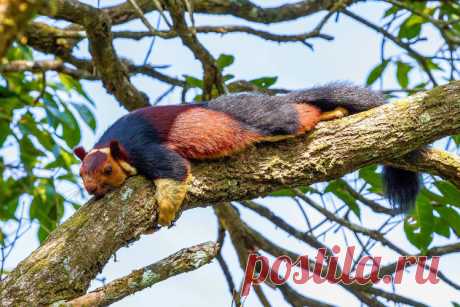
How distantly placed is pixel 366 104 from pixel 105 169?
1584 millimetres

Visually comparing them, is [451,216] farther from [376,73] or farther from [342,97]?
[376,73]

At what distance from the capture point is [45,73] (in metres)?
4.55

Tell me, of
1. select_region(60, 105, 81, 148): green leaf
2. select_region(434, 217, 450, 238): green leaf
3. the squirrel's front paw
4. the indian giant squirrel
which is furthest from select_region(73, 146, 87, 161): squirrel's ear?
select_region(434, 217, 450, 238): green leaf

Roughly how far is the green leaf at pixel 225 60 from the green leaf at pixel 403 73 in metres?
1.46

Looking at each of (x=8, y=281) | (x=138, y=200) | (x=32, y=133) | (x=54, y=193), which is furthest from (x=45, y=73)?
(x=8, y=281)

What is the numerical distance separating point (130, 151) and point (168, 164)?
1.02 ft

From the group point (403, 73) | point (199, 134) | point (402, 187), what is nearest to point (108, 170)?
point (199, 134)

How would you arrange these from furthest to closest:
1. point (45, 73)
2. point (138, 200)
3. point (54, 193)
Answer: point (45, 73) → point (54, 193) → point (138, 200)

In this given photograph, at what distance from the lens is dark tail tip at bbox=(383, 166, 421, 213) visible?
4.36 meters

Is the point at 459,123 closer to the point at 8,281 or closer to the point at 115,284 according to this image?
the point at 115,284

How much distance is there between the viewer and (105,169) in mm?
3674

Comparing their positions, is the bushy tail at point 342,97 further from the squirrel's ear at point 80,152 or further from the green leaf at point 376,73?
the squirrel's ear at point 80,152

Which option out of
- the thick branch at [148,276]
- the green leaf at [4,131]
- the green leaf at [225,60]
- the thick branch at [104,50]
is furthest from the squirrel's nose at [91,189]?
the green leaf at [225,60]

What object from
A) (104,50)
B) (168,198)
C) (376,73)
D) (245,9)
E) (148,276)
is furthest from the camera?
(376,73)
